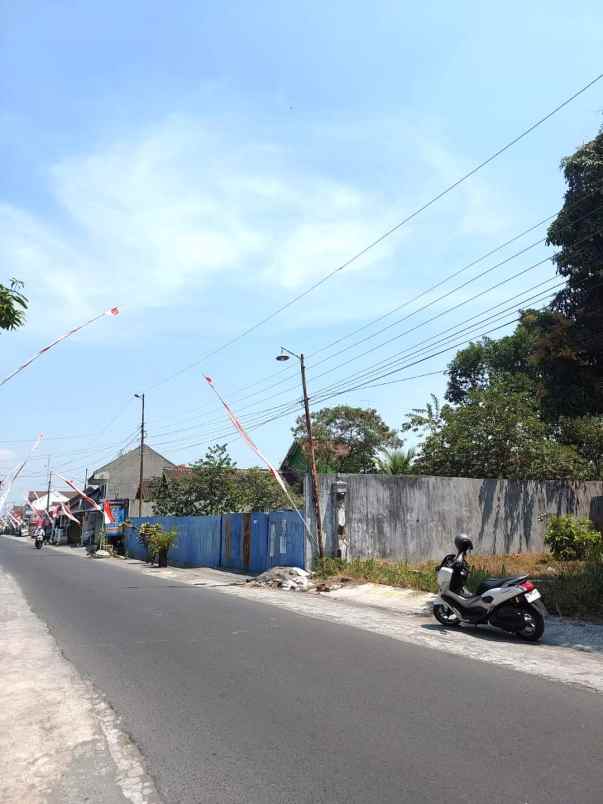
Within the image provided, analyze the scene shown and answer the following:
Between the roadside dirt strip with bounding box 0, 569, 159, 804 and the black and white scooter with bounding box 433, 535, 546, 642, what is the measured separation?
5865mm

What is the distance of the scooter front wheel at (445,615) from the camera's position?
1104 cm

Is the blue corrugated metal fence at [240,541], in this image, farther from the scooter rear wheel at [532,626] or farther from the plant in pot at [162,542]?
the scooter rear wheel at [532,626]

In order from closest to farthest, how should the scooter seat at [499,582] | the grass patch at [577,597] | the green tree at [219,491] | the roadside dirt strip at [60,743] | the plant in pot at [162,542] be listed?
1. the roadside dirt strip at [60,743]
2. the scooter seat at [499,582]
3. the grass patch at [577,597]
4. the plant in pot at [162,542]
5. the green tree at [219,491]

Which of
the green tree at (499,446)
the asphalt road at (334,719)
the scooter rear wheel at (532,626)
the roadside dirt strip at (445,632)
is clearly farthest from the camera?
the green tree at (499,446)

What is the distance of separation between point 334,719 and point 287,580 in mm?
13176

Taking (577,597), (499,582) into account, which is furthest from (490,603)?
(577,597)

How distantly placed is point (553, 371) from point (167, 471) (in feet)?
132

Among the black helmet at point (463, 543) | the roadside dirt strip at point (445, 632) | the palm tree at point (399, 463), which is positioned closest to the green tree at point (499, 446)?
the palm tree at point (399, 463)

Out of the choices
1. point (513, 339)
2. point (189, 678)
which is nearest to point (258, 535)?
point (189, 678)

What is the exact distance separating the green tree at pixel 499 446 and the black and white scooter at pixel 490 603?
14558 millimetres

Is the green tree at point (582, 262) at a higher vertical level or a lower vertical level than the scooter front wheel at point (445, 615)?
higher

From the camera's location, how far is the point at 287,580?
1858cm

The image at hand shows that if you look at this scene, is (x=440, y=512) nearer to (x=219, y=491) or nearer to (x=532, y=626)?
(x=532, y=626)

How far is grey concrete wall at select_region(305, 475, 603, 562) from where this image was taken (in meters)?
20.1
